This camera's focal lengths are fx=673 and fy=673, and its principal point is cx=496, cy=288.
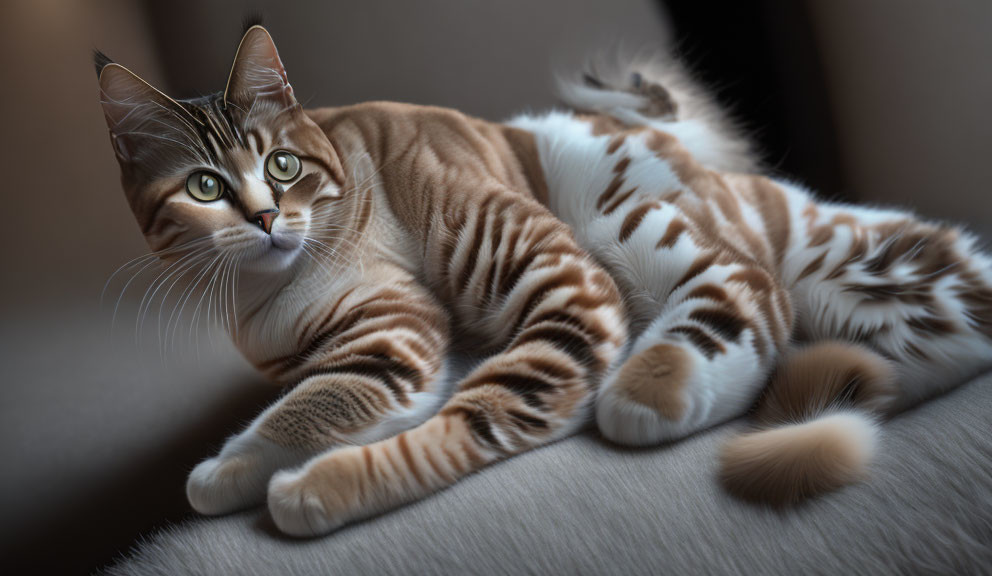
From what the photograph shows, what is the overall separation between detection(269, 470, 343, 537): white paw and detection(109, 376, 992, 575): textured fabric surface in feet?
0.03

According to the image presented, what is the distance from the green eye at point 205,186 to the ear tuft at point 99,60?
17cm

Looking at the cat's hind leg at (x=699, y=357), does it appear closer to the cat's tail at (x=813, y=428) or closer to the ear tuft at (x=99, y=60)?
the cat's tail at (x=813, y=428)

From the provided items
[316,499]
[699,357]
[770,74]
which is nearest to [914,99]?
[770,74]

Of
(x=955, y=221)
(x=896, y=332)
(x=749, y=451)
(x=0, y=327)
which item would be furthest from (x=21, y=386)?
(x=955, y=221)

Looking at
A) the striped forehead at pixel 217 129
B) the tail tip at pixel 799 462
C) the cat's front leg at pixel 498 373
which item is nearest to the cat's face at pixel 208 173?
the striped forehead at pixel 217 129

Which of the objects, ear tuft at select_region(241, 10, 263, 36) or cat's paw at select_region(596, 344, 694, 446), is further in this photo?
ear tuft at select_region(241, 10, 263, 36)

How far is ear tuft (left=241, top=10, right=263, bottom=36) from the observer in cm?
90

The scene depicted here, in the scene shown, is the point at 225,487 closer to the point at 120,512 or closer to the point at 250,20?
the point at 120,512

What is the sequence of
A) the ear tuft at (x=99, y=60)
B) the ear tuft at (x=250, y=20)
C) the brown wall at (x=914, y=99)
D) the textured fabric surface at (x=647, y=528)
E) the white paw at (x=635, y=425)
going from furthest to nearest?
1. the brown wall at (x=914, y=99)
2. the ear tuft at (x=250, y=20)
3. the ear tuft at (x=99, y=60)
4. the white paw at (x=635, y=425)
5. the textured fabric surface at (x=647, y=528)

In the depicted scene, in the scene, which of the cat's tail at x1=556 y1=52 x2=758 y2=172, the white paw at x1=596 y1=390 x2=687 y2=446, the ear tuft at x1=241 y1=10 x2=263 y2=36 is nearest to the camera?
the white paw at x1=596 y1=390 x2=687 y2=446

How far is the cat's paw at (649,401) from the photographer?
694 mm

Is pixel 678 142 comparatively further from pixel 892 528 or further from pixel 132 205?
pixel 132 205

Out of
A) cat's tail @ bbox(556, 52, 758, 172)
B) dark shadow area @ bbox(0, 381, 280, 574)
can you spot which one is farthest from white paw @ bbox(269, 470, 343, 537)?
cat's tail @ bbox(556, 52, 758, 172)

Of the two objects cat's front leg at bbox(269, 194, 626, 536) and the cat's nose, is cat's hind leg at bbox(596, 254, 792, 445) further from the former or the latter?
the cat's nose
